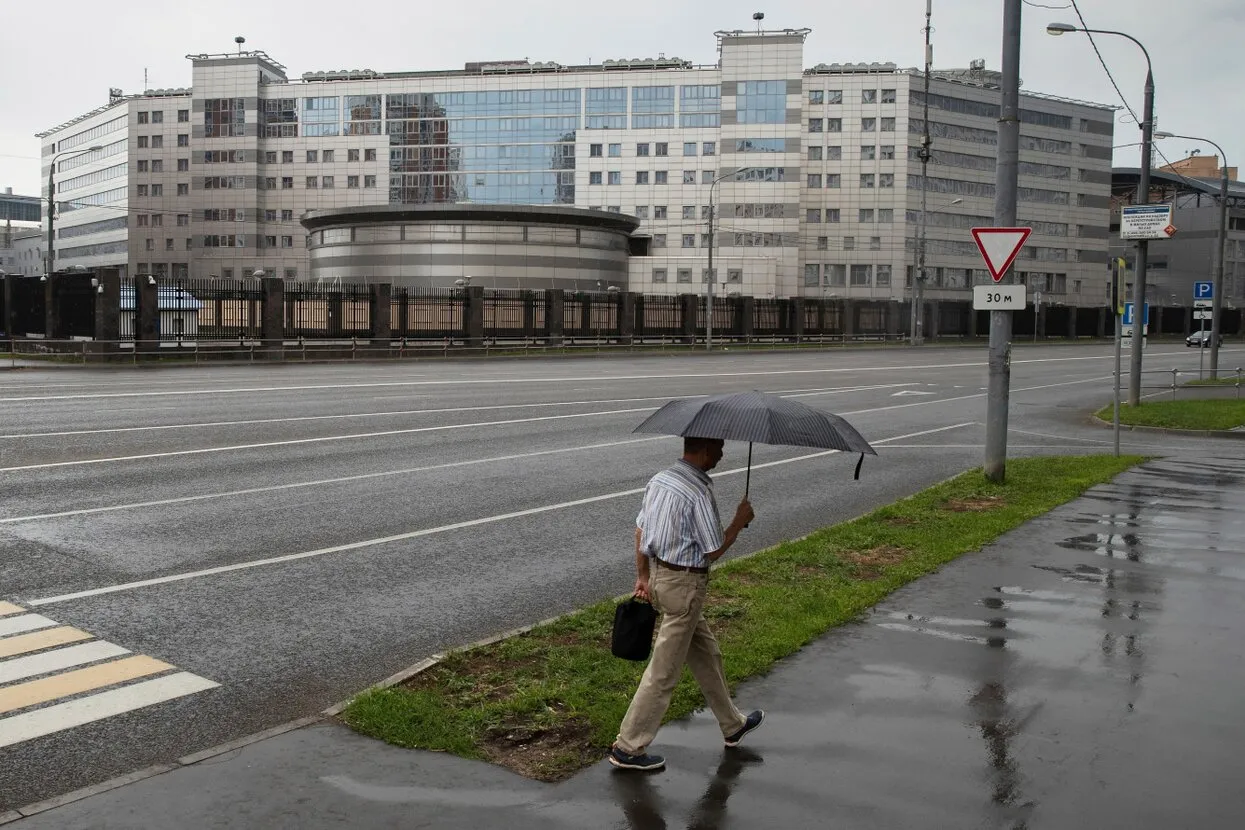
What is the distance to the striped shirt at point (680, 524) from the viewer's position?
557cm

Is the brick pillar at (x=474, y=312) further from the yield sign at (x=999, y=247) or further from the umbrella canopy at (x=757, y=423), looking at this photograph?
the umbrella canopy at (x=757, y=423)

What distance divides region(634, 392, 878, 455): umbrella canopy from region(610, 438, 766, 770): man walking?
5.3 inches

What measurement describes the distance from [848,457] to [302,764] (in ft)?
44.9

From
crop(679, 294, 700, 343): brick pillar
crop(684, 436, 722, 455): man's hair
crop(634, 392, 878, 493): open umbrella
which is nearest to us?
crop(634, 392, 878, 493): open umbrella

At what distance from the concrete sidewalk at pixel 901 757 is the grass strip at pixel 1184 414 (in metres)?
16.7

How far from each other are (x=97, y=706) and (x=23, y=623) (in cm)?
201

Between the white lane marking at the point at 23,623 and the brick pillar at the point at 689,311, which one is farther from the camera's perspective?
the brick pillar at the point at 689,311

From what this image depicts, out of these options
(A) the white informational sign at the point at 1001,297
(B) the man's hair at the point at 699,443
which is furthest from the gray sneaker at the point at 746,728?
(A) the white informational sign at the point at 1001,297

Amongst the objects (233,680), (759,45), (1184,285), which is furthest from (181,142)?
(233,680)

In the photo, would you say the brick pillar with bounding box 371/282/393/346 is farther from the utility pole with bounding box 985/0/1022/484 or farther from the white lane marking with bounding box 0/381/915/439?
the utility pole with bounding box 985/0/1022/484

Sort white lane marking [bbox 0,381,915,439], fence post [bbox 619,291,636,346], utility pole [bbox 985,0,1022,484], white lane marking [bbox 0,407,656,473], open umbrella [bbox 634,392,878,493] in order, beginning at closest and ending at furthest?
open umbrella [bbox 634,392,878,493], utility pole [bbox 985,0,1022,484], white lane marking [bbox 0,407,656,473], white lane marking [bbox 0,381,915,439], fence post [bbox 619,291,636,346]

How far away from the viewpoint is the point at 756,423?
5.61m

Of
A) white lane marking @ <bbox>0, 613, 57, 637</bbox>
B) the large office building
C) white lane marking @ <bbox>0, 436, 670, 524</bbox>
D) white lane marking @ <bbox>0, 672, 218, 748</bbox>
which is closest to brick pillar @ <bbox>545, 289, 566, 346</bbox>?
white lane marking @ <bbox>0, 436, 670, 524</bbox>

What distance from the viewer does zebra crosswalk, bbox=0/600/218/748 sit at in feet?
20.6
